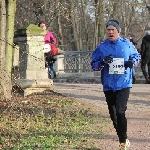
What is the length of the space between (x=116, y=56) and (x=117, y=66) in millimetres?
179

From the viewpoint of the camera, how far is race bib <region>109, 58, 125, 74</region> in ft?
21.0

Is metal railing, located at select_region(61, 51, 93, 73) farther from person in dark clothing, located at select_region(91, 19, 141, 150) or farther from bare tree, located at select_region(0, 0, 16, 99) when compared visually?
person in dark clothing, located at select_region(91, 19, 141, 150)

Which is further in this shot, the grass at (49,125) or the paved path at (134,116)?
the paved path at (134,116)

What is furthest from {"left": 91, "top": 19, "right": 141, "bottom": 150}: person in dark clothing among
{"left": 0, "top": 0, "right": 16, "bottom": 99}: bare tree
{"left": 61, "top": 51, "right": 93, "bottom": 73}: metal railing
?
{"left": 61, "top": 51, "right": 93, "bottom": 73}: metal railing

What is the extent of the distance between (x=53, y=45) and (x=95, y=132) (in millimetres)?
7973

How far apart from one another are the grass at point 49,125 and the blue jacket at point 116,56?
2.76 feet

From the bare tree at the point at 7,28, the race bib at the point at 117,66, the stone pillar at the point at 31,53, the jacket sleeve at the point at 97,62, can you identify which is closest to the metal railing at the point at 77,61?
the stone pillar at the point at 31,53

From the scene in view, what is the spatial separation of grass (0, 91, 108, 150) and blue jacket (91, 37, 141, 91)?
33.1 inches

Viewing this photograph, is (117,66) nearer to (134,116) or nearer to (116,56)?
(116,56)

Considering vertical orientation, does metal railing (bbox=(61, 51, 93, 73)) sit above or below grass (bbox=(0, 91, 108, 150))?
above

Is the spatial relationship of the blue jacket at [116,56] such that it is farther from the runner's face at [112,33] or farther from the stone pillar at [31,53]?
the stone pillar at [31,53]

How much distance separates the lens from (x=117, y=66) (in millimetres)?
6383

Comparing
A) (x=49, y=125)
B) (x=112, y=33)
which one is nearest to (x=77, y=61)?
(x=49, y=125)

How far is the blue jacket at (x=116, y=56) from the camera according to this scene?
6.49 m
